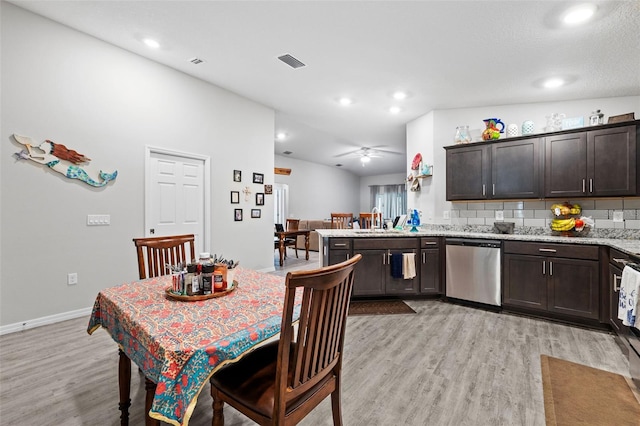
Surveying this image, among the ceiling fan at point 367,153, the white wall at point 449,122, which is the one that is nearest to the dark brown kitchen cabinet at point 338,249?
the white wall at point 449,122

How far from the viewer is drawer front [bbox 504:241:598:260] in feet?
9.70

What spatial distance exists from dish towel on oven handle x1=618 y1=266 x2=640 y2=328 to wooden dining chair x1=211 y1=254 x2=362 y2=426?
2153mm

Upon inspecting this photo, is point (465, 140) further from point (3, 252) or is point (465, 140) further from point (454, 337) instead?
point (3, 252)

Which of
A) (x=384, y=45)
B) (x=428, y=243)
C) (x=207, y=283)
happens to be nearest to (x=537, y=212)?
(x=428, y=243)

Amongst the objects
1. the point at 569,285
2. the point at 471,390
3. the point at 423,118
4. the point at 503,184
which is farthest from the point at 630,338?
the point at 423,118

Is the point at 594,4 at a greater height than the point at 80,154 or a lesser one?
greater

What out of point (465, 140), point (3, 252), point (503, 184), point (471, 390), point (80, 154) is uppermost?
point (465, 140)

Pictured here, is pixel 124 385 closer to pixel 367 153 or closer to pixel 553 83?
pixel 553 83

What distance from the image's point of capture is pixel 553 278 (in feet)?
10.3

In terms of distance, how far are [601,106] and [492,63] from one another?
200 centimetres

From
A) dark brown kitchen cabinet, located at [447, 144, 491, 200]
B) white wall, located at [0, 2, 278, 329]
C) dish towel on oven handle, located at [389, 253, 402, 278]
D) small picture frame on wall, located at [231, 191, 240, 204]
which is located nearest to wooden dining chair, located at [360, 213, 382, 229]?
dish towel on oven handle, located at [389, 253, 402, 278]

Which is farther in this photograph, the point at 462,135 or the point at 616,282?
the point at 462,135

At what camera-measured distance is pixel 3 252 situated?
2588 millimetres

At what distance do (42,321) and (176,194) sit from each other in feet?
6.03
